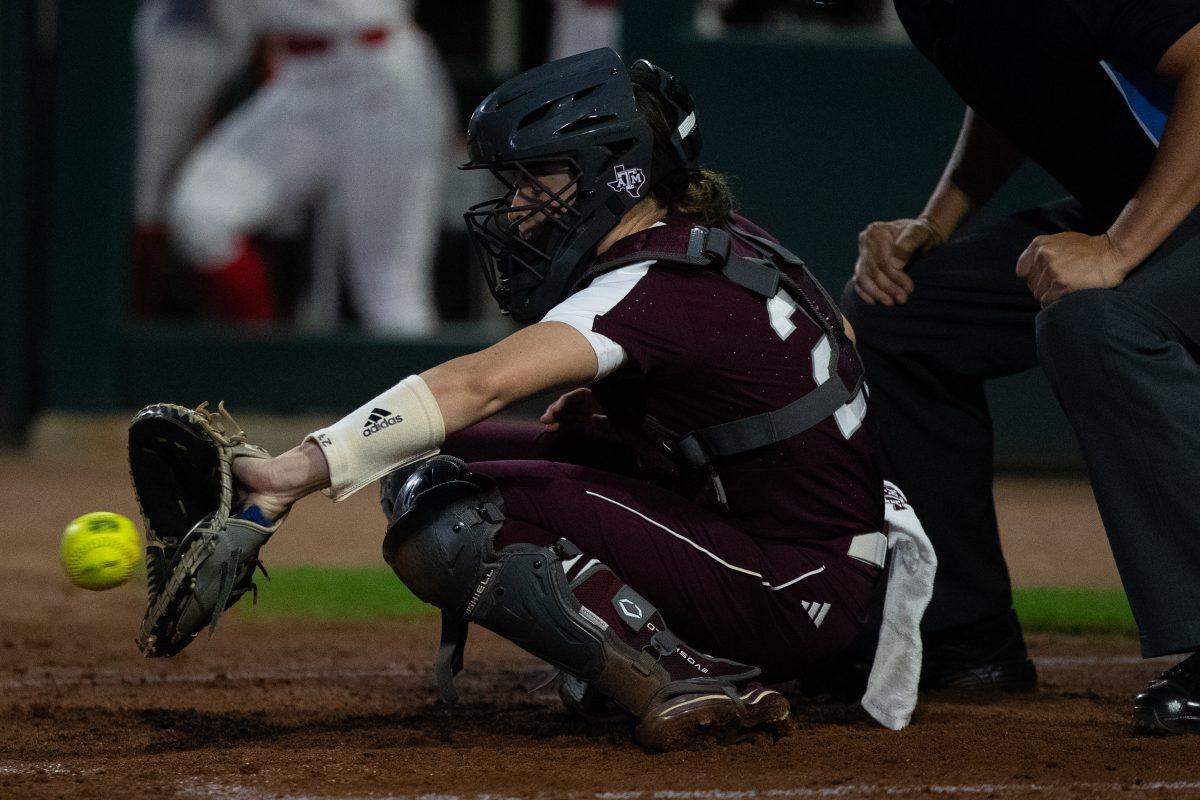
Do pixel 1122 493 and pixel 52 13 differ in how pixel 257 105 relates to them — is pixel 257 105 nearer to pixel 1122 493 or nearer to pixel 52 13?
pixel 52 13

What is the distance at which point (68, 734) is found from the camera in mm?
3389

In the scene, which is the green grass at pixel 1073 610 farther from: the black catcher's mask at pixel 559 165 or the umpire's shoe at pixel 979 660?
the black catcher's mask at pixel 559 165

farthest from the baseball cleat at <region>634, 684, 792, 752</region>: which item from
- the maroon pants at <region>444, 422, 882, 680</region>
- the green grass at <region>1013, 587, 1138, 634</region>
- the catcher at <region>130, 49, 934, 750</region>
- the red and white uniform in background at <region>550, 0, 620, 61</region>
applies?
the red and white uniform in background at <region>550, 0, 620, 61</region>

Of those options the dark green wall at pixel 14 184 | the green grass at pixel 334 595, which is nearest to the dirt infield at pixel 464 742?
the green grass at pixel 334 595

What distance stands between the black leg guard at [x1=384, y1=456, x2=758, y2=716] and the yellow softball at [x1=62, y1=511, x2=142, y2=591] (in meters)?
0.64

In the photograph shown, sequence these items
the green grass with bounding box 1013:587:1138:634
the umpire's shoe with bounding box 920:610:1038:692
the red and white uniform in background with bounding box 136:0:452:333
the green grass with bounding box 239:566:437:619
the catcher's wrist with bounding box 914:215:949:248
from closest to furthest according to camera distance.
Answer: the umpire's shoe with bounding box 920:610:1038:692 < the catcher's wrist with bounding box 914:215:949:248 < the green grass with bounding box 1013:587:1138:634 < the green grass with bounding box 239:566:437:619 < the red and white uniform in background with bounding box 136:0:452:333

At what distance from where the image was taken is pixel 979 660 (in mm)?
3885

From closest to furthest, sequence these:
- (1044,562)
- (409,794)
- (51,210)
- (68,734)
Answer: (409,794) < (68,734) < (1044,562) < (51,210)

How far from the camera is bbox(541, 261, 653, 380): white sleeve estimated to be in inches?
115

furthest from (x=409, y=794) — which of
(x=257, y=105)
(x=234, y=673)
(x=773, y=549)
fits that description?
(x=257, y=105)

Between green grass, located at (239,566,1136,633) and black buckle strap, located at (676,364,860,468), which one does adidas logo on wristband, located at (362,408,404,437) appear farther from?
green grass, located at (239,566,1136,633)

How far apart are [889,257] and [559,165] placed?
1087 millimetres

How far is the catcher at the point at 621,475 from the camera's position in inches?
113

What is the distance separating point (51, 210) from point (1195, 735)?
734cm
